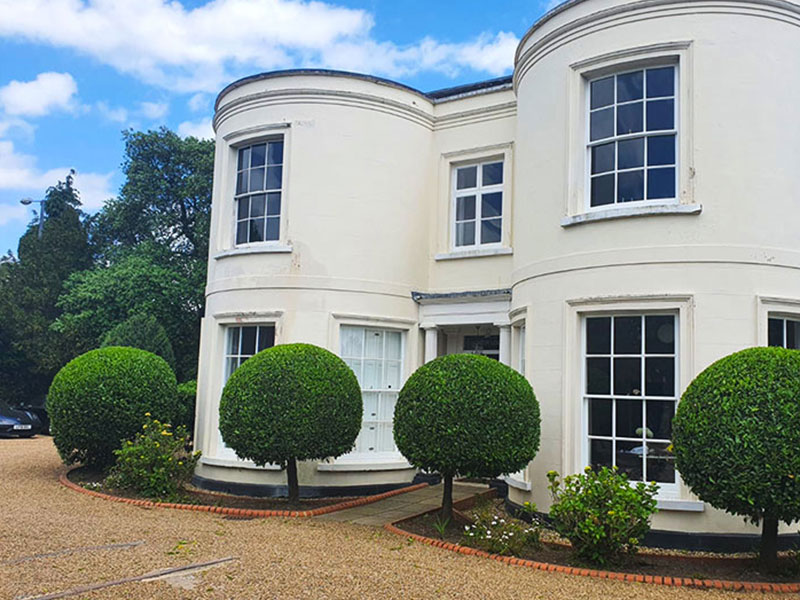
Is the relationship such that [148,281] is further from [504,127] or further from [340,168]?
[504,127]

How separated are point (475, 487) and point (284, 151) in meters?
6.62

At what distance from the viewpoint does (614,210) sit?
30.1 ft

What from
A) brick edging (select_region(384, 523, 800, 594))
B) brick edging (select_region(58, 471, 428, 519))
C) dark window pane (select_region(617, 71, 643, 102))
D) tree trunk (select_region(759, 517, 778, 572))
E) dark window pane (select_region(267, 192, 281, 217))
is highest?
dark window pane (select_region(617, 71, 643, 102))

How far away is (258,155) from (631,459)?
8273 mm

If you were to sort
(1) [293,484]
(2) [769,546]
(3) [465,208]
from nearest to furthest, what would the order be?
(2) [769,546], (1) [293,484], (3) [465,208]

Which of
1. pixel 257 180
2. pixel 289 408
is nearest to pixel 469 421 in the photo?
pixel 289 408

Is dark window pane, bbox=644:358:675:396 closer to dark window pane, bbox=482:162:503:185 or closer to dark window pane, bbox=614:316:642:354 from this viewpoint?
dark window pane, bbox=614:316:642:354

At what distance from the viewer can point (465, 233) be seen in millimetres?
13047

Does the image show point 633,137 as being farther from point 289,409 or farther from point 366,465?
point 366,465

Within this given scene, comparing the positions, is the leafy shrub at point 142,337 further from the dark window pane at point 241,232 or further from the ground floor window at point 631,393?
the ground floor window at point 631,393

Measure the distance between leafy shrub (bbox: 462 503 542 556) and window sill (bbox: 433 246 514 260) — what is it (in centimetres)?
502

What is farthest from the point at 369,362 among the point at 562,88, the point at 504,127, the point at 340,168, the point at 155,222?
the point at 155,222

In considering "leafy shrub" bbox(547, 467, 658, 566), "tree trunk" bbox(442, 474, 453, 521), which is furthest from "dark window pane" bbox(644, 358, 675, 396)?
"tree trunk" bbox(442, 474, 453, 521)

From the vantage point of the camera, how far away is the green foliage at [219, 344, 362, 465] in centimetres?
996
